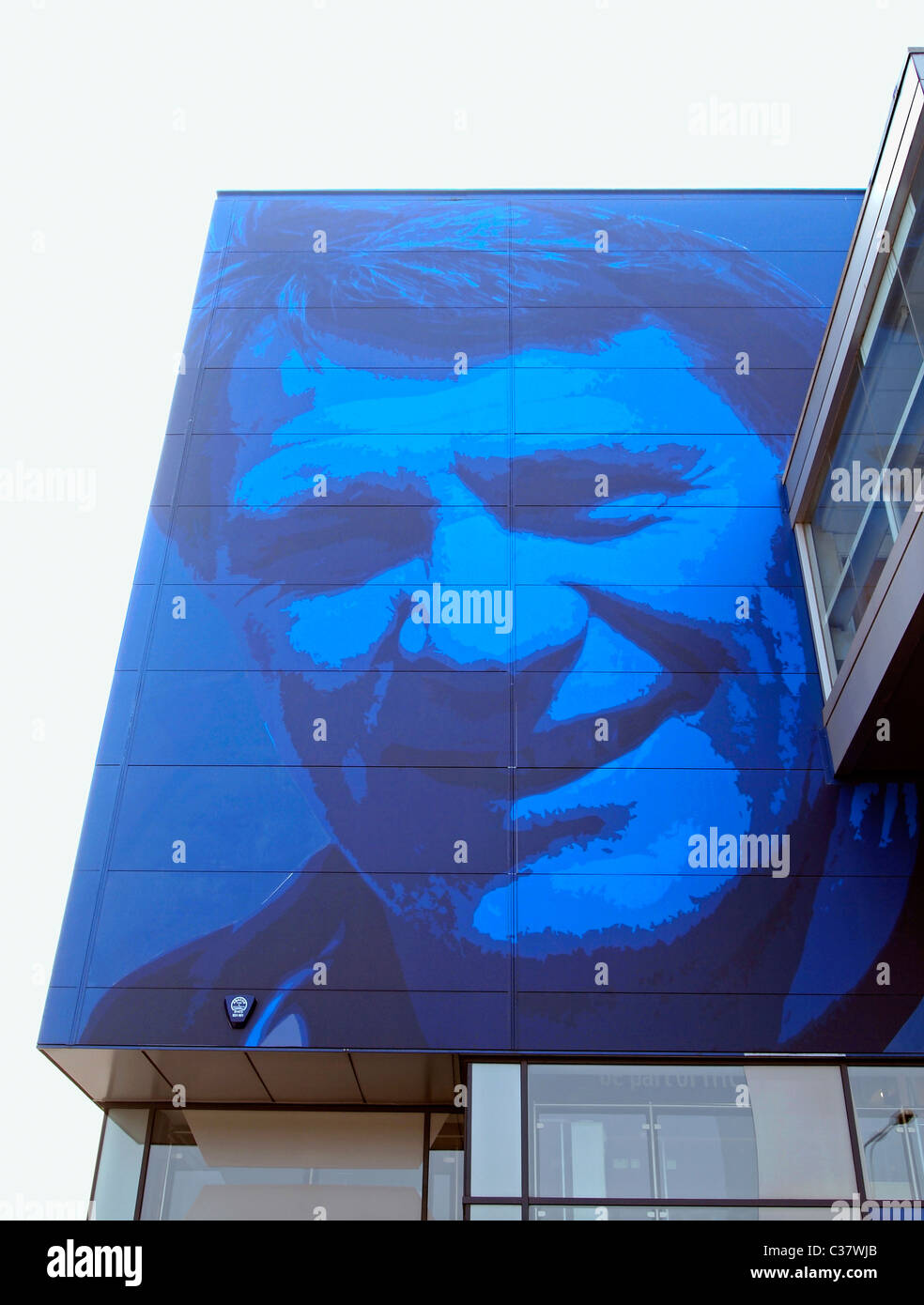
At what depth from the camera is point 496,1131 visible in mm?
8648

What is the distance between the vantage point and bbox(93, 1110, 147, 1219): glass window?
9594 mm

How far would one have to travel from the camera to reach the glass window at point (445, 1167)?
958cm

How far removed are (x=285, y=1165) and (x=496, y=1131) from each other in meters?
2.31

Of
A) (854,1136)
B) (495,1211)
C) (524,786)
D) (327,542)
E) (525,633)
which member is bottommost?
(495,1211)

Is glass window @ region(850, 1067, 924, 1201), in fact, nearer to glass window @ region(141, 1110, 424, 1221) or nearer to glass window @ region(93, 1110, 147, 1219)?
glass window @ region(141, 1110, 424, 1221)

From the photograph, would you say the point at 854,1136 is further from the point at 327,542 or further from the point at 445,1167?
the point at 327,542

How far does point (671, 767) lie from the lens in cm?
1041

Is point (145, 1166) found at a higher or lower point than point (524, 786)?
lower

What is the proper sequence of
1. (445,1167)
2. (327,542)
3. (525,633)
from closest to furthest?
1. (445,1167)
2. (525,633)
3. (327,542)

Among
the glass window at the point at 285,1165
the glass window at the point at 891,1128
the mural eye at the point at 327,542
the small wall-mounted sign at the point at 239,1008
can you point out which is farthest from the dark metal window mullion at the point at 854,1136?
the mural eye at the point at 327,542

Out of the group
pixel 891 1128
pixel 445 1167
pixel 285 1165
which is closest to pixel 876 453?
pixel 891 1128

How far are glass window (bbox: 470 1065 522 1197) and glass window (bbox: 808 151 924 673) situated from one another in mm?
4735
